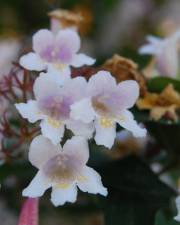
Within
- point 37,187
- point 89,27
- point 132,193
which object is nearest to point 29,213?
point 37,187

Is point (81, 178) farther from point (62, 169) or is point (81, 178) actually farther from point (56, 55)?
point (56, 55)

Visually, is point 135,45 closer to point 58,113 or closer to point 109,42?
point 109,42

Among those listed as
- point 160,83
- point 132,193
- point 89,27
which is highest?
point 160,83

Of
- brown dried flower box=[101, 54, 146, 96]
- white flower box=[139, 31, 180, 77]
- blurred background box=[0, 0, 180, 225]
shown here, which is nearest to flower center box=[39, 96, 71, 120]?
brown dried flower box=[101, 54, 146, 96]

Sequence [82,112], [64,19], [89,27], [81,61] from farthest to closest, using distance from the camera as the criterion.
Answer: [89,27], [64,19], [81,61], [82,112]

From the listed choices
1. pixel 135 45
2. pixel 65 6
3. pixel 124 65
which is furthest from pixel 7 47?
pixel 124 65

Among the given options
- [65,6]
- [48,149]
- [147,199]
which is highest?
[48,149]

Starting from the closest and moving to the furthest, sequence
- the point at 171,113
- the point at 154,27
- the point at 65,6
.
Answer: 1. the point at 171,113
2. the point at 65,6
3. the point at 154,27

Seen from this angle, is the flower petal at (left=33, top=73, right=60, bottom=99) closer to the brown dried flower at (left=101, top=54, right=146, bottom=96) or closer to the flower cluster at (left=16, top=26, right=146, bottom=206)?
the flower cluster at (left=16, top=26, right=146, bottom=206)
